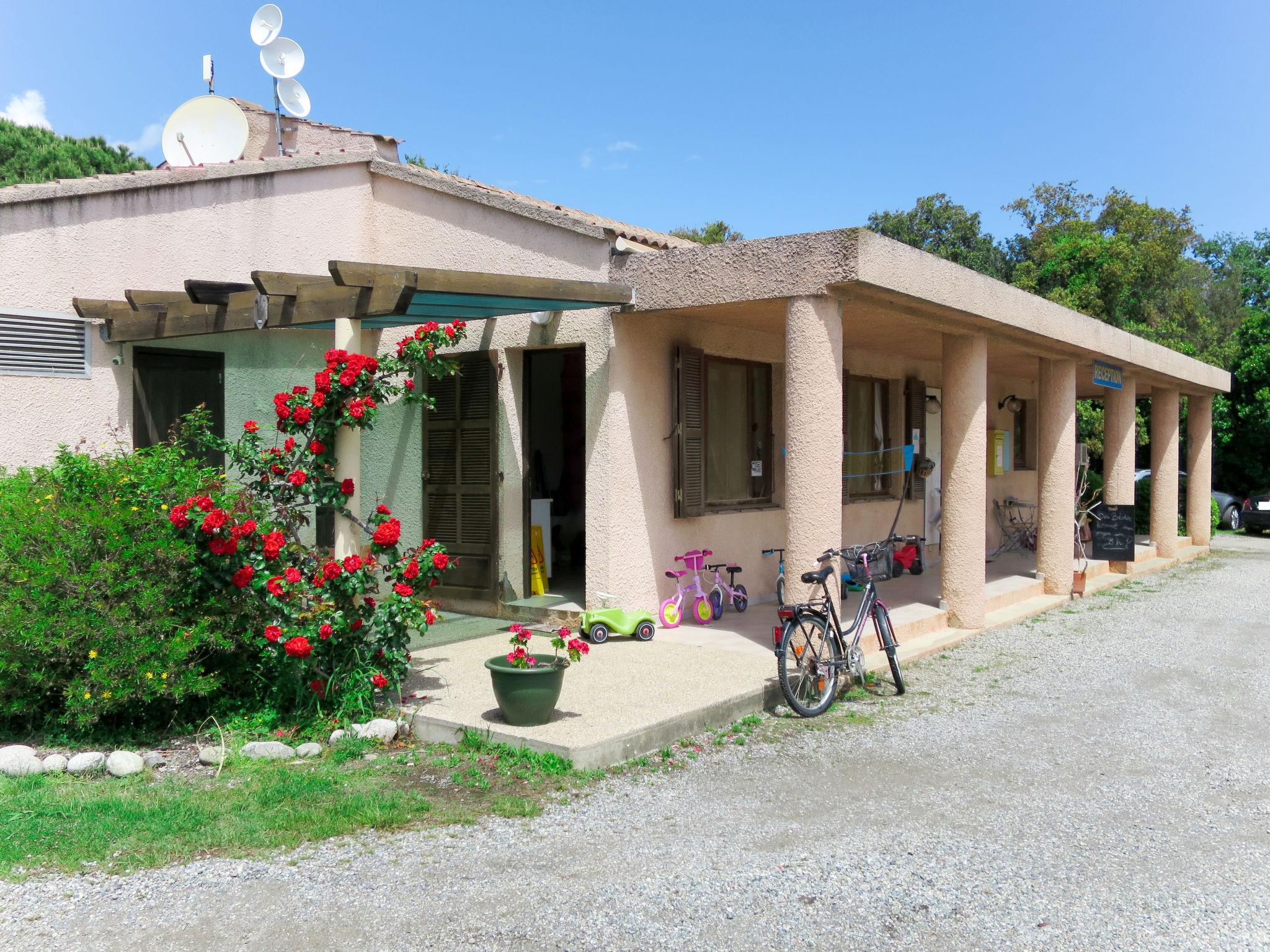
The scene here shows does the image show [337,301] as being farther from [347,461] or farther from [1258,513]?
[1258,513]

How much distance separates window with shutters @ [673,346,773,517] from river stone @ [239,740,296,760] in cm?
423

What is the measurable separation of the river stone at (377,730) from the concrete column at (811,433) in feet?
9.56

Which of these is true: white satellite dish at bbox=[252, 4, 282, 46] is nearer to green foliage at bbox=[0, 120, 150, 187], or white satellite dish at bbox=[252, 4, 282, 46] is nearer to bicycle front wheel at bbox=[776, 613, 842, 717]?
bicycle front wheel at bbox=[776, 613, 842, 717]

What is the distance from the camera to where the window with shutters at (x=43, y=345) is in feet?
23.4

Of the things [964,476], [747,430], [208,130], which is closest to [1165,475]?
[964,476]

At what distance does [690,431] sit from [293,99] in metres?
5.50

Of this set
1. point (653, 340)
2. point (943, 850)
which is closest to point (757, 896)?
point (943, 850)

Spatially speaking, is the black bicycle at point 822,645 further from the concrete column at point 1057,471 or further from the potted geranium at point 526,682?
the concrete column at point 1057,471

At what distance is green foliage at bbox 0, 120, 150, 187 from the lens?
18.8 meters

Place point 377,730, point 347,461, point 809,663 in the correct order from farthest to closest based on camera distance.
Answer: point 809,663 < point 347,461 < point 377,730

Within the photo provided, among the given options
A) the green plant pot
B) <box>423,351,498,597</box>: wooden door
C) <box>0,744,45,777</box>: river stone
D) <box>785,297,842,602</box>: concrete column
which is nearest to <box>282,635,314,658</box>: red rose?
the green plant pot

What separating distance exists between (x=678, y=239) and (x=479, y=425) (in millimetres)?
3845

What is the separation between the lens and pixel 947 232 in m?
34.4

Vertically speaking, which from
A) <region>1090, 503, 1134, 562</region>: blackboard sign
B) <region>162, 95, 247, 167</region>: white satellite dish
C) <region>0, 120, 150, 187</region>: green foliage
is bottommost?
<region>1090, 503, 1134, 562</region>: blackboard sign
